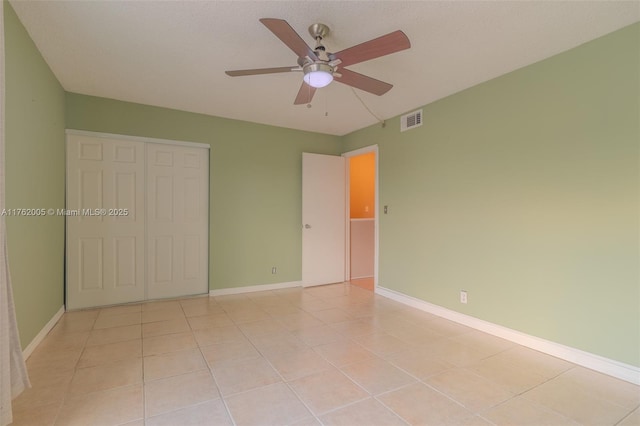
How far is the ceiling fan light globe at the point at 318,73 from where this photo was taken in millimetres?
2006

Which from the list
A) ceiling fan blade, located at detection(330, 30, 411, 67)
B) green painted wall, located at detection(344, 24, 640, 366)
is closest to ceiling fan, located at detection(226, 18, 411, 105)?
ceiling fan blade, located at detection(330, 30, 411, 67)

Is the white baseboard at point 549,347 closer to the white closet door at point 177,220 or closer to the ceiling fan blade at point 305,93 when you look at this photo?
the ceiling fan blade at point 305,93

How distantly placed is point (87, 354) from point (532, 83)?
4357 mm

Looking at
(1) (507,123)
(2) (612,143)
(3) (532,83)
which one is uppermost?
(3) (532,83)

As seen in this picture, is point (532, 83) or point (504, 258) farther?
point (504, 258)

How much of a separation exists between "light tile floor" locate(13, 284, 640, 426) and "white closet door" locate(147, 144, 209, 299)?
77 centimetres

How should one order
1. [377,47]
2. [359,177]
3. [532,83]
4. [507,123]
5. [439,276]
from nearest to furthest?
1. [377,47]
2. [532,83]
3. [507,123]
4. [439,276]
5. [359,177]

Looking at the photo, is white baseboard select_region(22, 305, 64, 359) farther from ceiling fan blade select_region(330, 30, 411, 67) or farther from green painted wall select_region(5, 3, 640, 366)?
ceiling fan blade select_region(330, 30, 411, 67)

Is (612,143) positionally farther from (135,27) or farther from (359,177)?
(359,177)

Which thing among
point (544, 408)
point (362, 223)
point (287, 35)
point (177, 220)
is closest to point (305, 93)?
point (287, 35)

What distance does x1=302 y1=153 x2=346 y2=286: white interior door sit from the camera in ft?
15.8

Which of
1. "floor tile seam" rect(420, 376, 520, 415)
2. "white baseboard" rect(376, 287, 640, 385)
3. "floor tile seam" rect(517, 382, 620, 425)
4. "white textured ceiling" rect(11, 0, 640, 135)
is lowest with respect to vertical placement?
"floor tile seam" rect(517, 382, 620, 425)

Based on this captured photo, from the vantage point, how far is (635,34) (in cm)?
213

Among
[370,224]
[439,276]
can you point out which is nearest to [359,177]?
[370,224]
